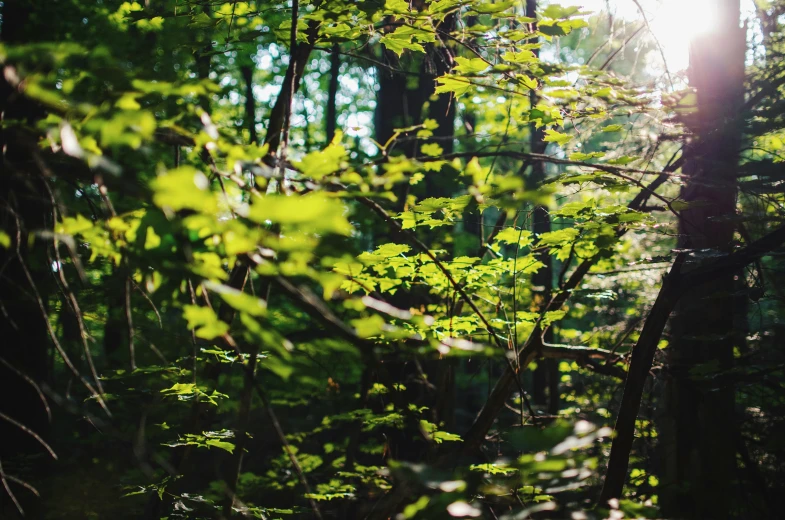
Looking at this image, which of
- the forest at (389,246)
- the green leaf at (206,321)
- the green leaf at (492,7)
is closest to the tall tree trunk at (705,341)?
the forest at (389,246)

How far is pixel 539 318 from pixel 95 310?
8.94 ft

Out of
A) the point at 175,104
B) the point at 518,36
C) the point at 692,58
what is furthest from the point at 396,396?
the point at 692,58

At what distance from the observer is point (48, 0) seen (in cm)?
628

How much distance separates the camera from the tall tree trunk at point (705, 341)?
3127 millimetres

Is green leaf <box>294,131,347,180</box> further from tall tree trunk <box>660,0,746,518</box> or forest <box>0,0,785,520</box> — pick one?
tall tree trunk <box>660,0,746,518</box>

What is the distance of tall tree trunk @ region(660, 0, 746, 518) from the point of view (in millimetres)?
3127

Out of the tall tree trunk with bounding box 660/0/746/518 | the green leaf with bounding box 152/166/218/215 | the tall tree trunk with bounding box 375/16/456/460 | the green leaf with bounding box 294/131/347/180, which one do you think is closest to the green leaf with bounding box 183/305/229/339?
the green leaf with bounding box 152/166/218/215

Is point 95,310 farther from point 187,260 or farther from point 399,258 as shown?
point 187,260

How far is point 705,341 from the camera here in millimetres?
3283

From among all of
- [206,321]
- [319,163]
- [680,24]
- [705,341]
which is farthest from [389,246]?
[680,24]

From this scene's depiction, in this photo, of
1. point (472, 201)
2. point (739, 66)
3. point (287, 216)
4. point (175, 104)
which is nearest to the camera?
point (287, 216)

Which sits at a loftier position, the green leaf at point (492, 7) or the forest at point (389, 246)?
the green leaf at point (492, 7)

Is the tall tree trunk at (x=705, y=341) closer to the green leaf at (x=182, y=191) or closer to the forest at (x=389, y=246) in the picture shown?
the forest at (x=389, y=246)

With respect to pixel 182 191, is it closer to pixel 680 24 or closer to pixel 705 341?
pixel 705 341
